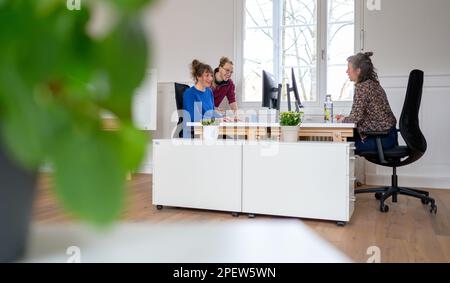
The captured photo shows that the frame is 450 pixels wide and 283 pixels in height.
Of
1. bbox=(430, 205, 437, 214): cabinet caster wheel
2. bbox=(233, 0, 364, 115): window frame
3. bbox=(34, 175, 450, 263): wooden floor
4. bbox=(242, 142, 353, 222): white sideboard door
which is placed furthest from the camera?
bbox=(233, 0, 364, 115): window frame

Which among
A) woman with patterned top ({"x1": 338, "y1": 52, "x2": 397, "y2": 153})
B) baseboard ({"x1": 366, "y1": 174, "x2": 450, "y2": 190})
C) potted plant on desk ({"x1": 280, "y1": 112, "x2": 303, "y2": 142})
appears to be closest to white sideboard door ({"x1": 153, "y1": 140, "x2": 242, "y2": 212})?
potted plant on desk ({"x1": 280, "y1": 112, "x2": 303, "y2": 142})

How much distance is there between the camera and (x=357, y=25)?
12.2 feet

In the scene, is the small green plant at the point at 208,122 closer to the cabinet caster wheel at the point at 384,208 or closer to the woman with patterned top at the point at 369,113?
the woman with patterned top at the point at 369,113

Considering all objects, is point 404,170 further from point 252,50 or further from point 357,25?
point 252,50

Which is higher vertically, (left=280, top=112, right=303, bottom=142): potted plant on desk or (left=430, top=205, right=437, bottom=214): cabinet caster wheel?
(left=280, top=112, right=303, bottom=142): potted plant on desk

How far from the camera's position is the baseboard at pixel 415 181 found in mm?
3502

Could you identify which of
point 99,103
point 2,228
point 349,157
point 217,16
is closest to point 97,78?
point 99,103

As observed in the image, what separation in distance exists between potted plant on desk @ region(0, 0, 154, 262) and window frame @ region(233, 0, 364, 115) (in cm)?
386

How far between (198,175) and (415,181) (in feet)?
7.78

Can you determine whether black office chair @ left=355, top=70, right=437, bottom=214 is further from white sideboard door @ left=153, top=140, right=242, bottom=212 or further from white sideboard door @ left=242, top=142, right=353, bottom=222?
white sideboard door @ left=153, top=140, right=242, bottom=212

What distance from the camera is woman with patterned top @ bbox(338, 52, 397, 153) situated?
2512mm

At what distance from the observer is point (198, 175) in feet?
7.79

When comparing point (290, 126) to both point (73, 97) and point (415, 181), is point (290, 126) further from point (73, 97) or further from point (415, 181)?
point (73, 97)

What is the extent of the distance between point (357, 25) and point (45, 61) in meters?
4.06
